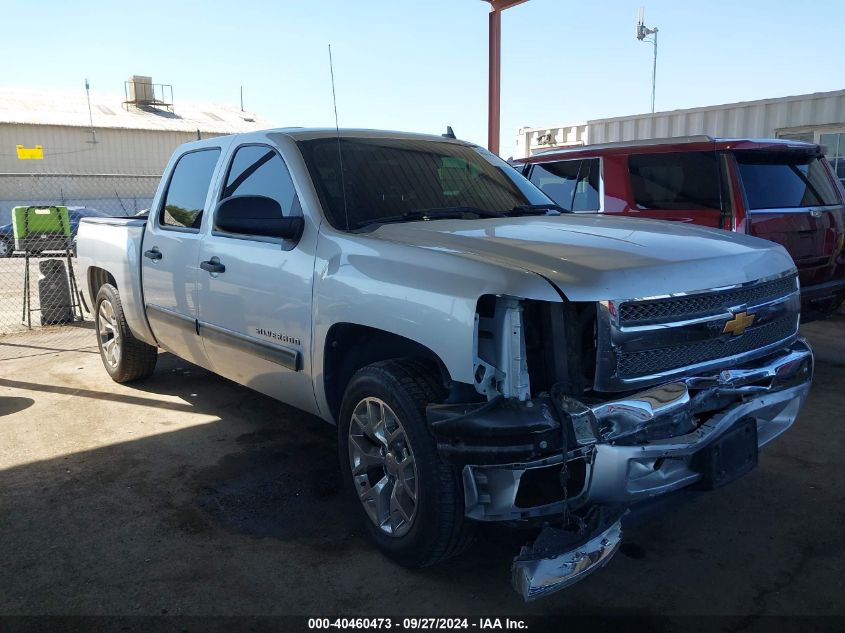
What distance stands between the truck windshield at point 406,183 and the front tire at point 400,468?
0.87 meters

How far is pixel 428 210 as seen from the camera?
3.67 m

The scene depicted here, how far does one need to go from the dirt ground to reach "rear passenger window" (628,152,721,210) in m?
1.91

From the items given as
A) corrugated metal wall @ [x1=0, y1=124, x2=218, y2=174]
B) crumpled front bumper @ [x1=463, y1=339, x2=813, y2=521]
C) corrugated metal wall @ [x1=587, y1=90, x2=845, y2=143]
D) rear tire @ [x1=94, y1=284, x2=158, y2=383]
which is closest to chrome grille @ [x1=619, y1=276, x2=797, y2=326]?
crumpled front bumper @ [x1=463, y1=339, x2=813, y2=521]

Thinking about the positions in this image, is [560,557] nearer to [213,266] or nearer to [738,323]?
[738,323]

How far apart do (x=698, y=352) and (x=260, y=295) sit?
216 centimetres

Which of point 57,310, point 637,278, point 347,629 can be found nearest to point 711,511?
point 637,278

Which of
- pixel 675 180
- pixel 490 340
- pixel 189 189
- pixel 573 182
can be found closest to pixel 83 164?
pixel 573 182

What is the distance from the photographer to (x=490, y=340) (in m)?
2.60

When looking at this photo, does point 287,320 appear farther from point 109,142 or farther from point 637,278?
point 109,142

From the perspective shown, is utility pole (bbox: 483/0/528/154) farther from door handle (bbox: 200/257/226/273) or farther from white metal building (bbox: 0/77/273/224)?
white metal building (bbox: 0/77/273/224)

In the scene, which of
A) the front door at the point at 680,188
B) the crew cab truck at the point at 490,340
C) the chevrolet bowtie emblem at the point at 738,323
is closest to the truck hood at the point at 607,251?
the crew cab truck at the point at 490,340

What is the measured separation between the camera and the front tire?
2.69 metres

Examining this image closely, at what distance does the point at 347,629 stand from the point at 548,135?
1327cm

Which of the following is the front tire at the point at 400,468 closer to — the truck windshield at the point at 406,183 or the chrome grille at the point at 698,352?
the chrome grille at the point at 698,352
